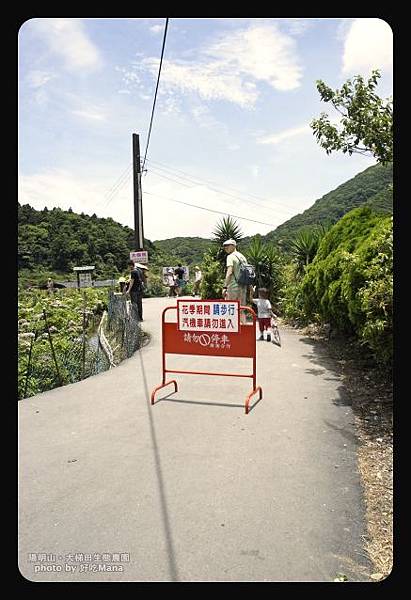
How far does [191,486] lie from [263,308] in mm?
6296

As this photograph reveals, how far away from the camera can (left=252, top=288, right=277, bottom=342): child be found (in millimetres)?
9640

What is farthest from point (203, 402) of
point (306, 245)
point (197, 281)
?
point (197, 281)

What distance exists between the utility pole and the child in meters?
5.38

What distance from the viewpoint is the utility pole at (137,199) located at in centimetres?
1402

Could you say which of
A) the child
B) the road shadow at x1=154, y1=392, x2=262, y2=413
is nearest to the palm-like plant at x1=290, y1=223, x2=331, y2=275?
the child

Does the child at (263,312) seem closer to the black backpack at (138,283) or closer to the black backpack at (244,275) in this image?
the black backpack at (244,275)

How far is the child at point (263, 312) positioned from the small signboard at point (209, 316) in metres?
3.77

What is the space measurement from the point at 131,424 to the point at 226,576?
8.71ft

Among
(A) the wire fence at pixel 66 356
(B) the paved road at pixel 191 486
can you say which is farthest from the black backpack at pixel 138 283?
(B) the paved road at pixel 191 486

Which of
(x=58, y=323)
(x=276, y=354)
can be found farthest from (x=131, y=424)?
(x=58, y=323)

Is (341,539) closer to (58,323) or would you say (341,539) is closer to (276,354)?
(276,354)

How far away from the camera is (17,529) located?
10.6 ft

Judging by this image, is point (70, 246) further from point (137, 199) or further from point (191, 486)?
point (191, 486)

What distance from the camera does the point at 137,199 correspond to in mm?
14172
